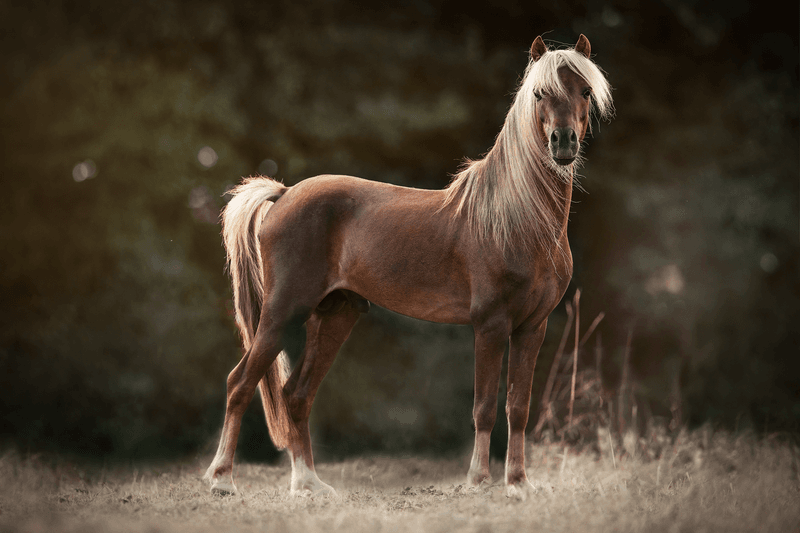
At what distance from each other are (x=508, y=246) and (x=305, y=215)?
3.99 feet

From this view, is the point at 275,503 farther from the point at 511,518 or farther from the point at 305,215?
the point at 305,215

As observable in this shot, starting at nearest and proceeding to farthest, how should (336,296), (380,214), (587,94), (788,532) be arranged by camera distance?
(788,532) < (587,94) < (380,214) < (336,296)

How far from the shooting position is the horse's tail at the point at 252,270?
405 centimetres

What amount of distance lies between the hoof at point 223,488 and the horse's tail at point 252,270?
1.47ft

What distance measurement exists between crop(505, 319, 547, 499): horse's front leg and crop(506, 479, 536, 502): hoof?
0.30ft

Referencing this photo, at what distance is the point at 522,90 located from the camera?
3.47 m

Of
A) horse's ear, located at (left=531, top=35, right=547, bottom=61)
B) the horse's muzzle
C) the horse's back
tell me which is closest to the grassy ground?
the horse's back

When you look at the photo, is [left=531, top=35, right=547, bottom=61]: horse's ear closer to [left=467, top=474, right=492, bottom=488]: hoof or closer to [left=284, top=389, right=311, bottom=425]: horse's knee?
[left=467, top=474, right=492, bottom=488]: hoof

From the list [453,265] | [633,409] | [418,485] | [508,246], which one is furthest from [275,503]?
[633,409]

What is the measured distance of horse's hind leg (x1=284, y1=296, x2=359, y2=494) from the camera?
386 centimetres

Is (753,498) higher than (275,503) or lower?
higher

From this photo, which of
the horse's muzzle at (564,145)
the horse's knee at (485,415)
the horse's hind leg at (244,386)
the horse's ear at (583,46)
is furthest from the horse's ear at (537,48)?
the horse's hind leg at (244,386)

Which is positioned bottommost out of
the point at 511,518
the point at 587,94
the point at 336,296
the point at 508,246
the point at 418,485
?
the point at 418,485

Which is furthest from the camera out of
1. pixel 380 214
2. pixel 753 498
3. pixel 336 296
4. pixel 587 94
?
pixel 336 296
